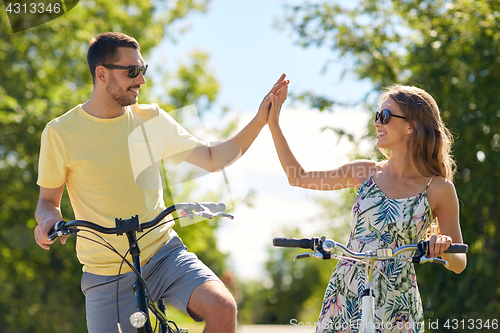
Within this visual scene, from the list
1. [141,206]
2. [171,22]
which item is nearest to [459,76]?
[141,206]

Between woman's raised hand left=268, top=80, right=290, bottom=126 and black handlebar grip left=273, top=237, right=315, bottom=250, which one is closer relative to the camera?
black handlebar grip left=273, top=237, right=315, bottom=250

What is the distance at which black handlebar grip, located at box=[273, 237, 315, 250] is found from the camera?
7.80ft

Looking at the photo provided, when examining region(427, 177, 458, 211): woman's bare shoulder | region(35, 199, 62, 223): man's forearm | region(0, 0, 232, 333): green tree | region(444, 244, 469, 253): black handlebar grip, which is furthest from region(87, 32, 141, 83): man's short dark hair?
region(0, 0, 232, 333): green tree

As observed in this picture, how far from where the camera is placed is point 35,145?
12328 millimetres

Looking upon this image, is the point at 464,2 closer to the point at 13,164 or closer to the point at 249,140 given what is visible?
the point at 249,140

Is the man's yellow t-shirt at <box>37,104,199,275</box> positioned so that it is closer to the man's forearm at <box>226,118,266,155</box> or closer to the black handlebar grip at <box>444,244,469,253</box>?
the man's forearm at <box>226,118,266,155</box>

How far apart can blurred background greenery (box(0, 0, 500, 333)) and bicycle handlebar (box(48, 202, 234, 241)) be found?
5.20 meters

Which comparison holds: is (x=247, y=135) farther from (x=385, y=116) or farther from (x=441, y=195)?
(x=441, y=195)

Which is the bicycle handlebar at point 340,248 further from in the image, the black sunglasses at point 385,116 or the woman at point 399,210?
the black sunglasses at point 385,116

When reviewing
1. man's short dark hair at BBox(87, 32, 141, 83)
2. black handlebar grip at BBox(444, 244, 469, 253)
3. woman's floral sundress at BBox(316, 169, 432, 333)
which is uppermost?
man's short dark hair at BBox(87, 32, 141, 83)

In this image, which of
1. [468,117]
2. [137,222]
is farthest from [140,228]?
[468,117]

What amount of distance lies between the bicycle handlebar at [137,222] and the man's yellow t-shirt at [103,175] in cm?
44

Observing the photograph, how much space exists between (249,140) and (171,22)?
55.2 feet

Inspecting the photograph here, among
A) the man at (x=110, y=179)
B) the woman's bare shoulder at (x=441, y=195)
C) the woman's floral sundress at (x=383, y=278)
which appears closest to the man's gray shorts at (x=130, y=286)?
the man at (x=110, y=179)
